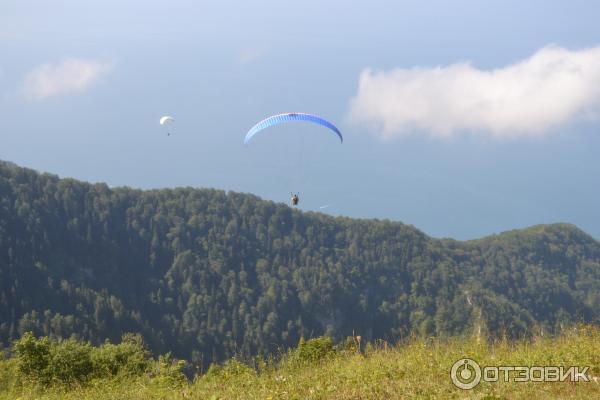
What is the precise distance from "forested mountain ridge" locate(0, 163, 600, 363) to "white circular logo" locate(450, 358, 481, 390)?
130m

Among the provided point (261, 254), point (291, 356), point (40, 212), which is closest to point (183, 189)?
point (261, 254)

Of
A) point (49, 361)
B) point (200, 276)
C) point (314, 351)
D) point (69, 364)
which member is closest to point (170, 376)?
point (314, 351)

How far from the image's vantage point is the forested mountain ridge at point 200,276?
144 meters

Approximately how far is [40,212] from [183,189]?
148 ft

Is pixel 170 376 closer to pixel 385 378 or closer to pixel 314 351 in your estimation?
pixel 314 351

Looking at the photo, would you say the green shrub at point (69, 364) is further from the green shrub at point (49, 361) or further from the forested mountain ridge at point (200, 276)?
the forested mountain ridge at point (200, 276)

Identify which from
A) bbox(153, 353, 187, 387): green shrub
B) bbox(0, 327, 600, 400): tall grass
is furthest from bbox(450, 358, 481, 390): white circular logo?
bbox(153, 353, 187, 387): green shrub

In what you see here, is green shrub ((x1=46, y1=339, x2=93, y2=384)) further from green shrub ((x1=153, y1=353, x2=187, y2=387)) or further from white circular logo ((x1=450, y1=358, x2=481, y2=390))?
white circular logo ((x1=450, y1=358, x2=481, y2=390))

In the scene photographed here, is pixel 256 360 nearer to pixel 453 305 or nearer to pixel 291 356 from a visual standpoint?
pixel 291 356

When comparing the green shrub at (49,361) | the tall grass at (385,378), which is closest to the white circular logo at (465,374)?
the tall grass at (385,378)

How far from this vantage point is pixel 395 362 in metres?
9.45

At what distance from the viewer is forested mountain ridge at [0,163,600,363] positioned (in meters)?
144

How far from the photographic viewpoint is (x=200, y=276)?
572ft

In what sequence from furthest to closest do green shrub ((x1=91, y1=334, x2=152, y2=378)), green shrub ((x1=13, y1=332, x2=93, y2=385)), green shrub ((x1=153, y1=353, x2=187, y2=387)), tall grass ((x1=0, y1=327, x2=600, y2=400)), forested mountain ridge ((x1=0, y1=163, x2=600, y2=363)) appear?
forested mountain ridge ((x1=0, y1=163, x2=600, y2=363)) → green shrub ((x1=91, y1=334, x2=152, y2=378)) → green shrub ((x1=13, y1=332, x2=93, y2=385)) → green shrub ((x1=153, y1=353, x2=187, y2=387)) → tall grass ((x1=0, y1=327, x2=600, y2=400))
